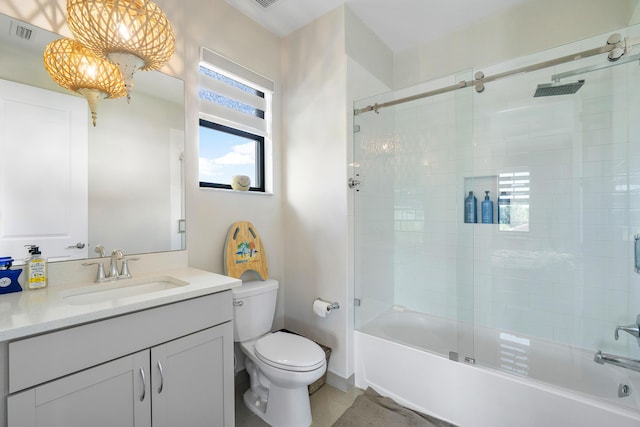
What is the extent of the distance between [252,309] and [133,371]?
81 cm

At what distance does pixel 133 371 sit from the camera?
1062 millimetres

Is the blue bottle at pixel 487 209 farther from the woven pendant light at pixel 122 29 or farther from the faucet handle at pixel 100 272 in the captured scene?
the faucet handle at pixel 100 272

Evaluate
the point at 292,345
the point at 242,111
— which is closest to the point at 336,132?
the point at 242,111

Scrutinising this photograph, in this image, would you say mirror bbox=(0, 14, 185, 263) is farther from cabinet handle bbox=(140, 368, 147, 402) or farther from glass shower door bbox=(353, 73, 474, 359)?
glass shower door bbox=(353, 73, 474, 359)

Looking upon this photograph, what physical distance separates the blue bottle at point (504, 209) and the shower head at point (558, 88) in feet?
2.29

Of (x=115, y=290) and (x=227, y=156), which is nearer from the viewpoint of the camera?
(x=115, y=290)

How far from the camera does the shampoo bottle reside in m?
1.22

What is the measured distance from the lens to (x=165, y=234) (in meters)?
1.69

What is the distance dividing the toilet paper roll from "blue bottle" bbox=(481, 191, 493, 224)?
4.42 ft

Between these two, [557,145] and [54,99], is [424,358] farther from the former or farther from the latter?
[54,99]

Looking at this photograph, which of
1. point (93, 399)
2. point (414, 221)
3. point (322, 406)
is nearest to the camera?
point (93, 399)

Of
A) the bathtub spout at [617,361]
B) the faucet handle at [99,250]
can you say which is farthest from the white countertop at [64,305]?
the bathtub spout at [617,361]

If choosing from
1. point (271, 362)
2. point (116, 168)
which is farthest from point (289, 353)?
point (116, 168)

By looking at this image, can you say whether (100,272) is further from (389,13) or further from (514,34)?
(514,34)
